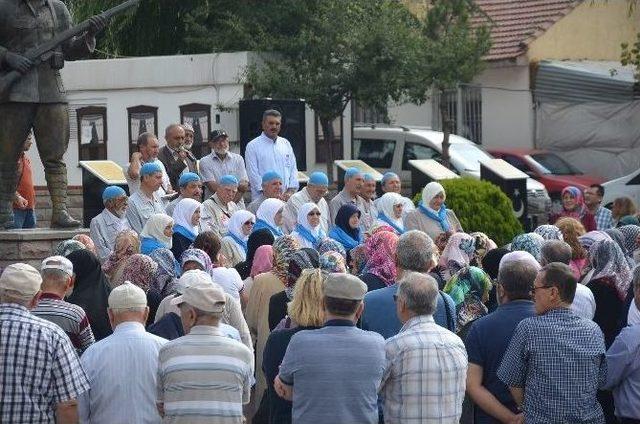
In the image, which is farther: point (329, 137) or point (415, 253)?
point (329, 137)

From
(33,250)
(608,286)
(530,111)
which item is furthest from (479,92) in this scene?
(608,286)

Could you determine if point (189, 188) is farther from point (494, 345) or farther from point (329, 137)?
point (329, 137)

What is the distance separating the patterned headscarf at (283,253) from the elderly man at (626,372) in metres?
2.45

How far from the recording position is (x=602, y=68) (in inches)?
1489

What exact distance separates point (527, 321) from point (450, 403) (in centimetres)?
64

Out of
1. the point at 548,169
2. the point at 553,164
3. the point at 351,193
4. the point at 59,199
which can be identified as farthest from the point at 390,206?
the point at 553,164

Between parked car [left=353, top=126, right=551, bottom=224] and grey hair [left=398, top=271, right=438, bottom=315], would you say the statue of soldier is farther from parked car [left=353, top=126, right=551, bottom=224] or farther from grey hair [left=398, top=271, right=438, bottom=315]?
parked car [left=353, top=126, right=551, bottom=224]

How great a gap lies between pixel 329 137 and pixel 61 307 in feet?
69.7

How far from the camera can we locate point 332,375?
27.6 feet

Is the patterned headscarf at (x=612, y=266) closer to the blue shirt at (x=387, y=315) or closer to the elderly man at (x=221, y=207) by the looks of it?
the blue shirt at (x=387, y=315)

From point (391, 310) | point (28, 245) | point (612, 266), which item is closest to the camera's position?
point (391, 310)

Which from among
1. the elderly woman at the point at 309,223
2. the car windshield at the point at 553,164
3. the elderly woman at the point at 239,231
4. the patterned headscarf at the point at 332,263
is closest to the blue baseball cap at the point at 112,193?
the elderly woman at the point at 239,231

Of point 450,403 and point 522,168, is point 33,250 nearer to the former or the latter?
point 450,403

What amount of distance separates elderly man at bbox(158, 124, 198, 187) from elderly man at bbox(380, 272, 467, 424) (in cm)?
896
